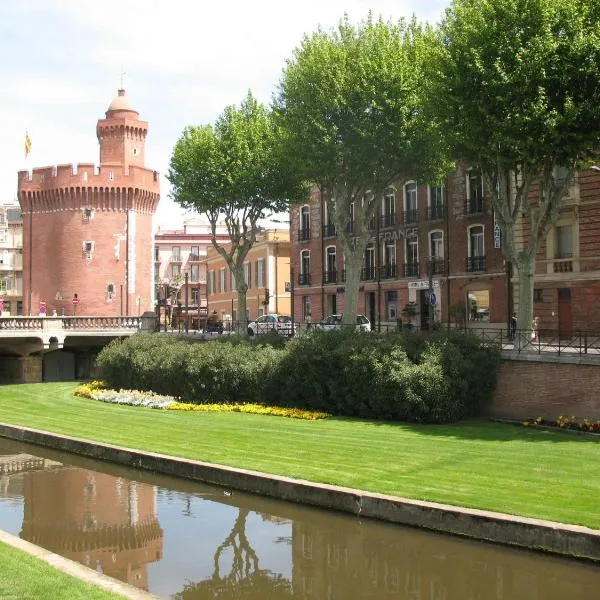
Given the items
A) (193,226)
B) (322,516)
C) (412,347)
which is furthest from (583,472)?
(193,226)

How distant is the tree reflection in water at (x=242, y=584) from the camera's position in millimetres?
10930

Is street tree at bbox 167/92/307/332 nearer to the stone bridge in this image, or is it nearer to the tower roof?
the stone bridge

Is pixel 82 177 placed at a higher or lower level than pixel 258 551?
higher

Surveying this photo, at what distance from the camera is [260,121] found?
4034cm

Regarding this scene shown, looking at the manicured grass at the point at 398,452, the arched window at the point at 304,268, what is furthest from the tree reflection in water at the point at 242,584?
the arched window at the point at 304,268

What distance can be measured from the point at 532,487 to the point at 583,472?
179 centimetres

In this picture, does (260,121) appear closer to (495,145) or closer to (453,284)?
(453,284)

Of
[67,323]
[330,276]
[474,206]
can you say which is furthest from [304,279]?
[67,323]

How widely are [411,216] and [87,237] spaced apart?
28590 millimetres

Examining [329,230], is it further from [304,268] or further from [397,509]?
[397,509]

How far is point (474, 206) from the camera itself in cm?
4234

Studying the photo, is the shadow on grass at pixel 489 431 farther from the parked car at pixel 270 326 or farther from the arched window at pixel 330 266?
the arched window at pixel 330 266

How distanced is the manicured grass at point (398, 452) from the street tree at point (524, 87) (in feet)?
23.5

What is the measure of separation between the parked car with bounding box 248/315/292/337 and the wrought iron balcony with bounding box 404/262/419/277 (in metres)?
7.71
